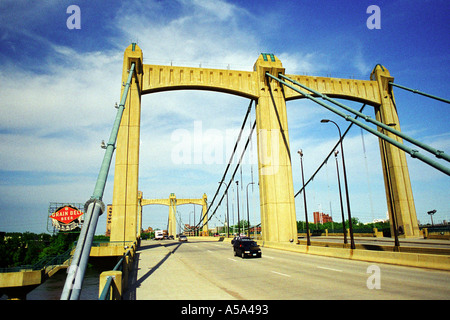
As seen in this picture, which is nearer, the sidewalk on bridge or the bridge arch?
the sidewalk on bridge

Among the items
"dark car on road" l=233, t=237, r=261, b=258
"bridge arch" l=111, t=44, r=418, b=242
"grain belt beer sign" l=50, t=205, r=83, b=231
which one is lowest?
"dark car on road" l=233, t=237, r=261, b=258

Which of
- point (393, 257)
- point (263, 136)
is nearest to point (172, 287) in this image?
point (393, 257)

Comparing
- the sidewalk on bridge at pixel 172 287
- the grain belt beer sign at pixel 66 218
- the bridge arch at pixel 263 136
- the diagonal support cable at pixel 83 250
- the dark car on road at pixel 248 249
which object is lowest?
the sidewalk on bridge at pixel 172 287

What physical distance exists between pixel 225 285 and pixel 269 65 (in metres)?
32.8

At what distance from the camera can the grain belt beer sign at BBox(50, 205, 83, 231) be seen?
2127 inches

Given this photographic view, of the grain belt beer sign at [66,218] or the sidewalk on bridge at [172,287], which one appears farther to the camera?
the grain belt beer sign at [66,218]

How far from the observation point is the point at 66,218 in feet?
179

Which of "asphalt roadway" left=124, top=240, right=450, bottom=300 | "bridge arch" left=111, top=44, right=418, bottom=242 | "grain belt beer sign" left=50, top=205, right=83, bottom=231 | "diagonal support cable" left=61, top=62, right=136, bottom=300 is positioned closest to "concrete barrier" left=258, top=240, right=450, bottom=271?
"asphalt roadway" left=124, top=240, right=450, bottom=300

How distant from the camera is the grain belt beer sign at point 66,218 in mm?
54031

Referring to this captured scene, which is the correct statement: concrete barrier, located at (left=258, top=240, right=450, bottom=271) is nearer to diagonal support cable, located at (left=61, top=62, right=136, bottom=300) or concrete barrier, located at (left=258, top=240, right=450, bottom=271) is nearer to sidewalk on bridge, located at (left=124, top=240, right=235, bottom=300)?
sidewalk on bridge, located at (left=124, top=240, right=235, bottom=300)

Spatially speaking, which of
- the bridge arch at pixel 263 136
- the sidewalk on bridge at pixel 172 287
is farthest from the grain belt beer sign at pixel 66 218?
the sidewalk on bridge at pixel 172 287

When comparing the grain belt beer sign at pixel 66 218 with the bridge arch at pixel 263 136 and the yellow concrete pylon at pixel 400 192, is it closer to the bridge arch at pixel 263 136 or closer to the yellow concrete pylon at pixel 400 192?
the bridge arch at pixel 263 136
